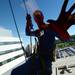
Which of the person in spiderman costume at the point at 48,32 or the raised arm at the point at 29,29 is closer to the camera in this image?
the person in spiderman costume at the point at 48,32

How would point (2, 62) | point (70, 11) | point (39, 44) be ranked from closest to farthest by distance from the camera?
point (70, 11), point (39, 44), point (2, 62)

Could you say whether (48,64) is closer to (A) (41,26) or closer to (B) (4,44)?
(A) (41,26)

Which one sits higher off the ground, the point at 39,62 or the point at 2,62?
the point at 39,62

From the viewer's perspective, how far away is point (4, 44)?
2894 inches

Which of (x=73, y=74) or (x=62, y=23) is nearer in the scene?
(x=62, y=23)

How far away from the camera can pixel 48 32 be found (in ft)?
12.5

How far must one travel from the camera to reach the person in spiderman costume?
343 centimetres

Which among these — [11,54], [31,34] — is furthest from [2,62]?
[31,34]

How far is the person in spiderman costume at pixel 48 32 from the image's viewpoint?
135 inches

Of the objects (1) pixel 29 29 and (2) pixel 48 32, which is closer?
(2) pixel 48 32

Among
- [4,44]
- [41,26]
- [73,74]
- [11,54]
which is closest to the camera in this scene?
[41,26]

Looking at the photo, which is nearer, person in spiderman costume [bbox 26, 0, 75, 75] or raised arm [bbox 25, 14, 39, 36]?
person in spiderman costume [bbox 26, 0, 75, 75]

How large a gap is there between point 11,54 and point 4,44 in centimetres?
829

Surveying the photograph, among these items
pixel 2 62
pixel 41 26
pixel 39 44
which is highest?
pixel 41 26
